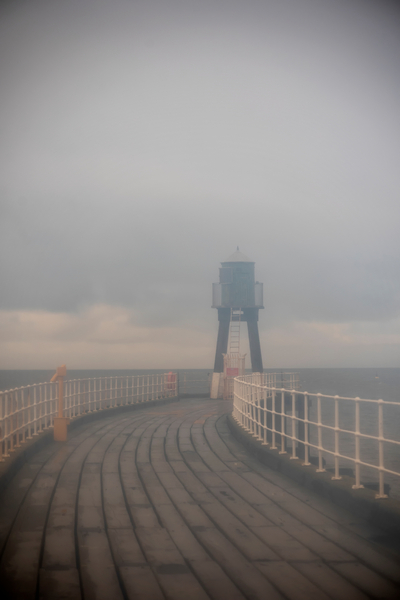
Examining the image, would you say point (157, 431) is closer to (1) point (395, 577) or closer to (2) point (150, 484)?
(2) point (150, 484)

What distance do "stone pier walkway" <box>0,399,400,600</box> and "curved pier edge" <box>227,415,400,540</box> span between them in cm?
13

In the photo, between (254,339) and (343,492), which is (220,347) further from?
(343,492)

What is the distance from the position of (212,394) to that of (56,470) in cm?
1727

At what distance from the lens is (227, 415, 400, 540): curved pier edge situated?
496cm

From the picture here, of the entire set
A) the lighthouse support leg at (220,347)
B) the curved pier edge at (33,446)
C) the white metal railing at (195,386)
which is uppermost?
the lighthouse support leg at (220,347)

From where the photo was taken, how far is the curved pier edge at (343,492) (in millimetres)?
4961

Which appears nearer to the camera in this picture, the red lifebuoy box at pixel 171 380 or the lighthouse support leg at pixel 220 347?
the red lifebuoy box at pixel 171 380

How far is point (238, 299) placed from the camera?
2609 cm

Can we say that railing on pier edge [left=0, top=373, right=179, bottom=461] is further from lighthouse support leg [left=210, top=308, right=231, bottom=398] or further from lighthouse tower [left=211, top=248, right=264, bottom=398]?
lighthouse tower [left=211, top=248, right=264, bottom=398]

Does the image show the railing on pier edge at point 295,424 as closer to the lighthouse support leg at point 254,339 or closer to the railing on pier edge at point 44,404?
the lighthouse support leg at point 254,339

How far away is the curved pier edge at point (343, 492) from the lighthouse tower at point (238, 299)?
17350mm

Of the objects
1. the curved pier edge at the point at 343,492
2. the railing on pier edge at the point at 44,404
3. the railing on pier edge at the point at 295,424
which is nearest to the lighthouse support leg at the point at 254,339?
the railing on pier edge at the point at 295,424

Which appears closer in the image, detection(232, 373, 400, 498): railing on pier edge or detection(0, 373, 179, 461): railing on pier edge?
detection(232, 373, 400, 498): railing on pier edge

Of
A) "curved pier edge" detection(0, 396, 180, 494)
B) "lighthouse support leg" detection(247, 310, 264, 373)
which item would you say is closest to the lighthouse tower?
"lighthouse support leg" detection(247, 310, 264, 373)
